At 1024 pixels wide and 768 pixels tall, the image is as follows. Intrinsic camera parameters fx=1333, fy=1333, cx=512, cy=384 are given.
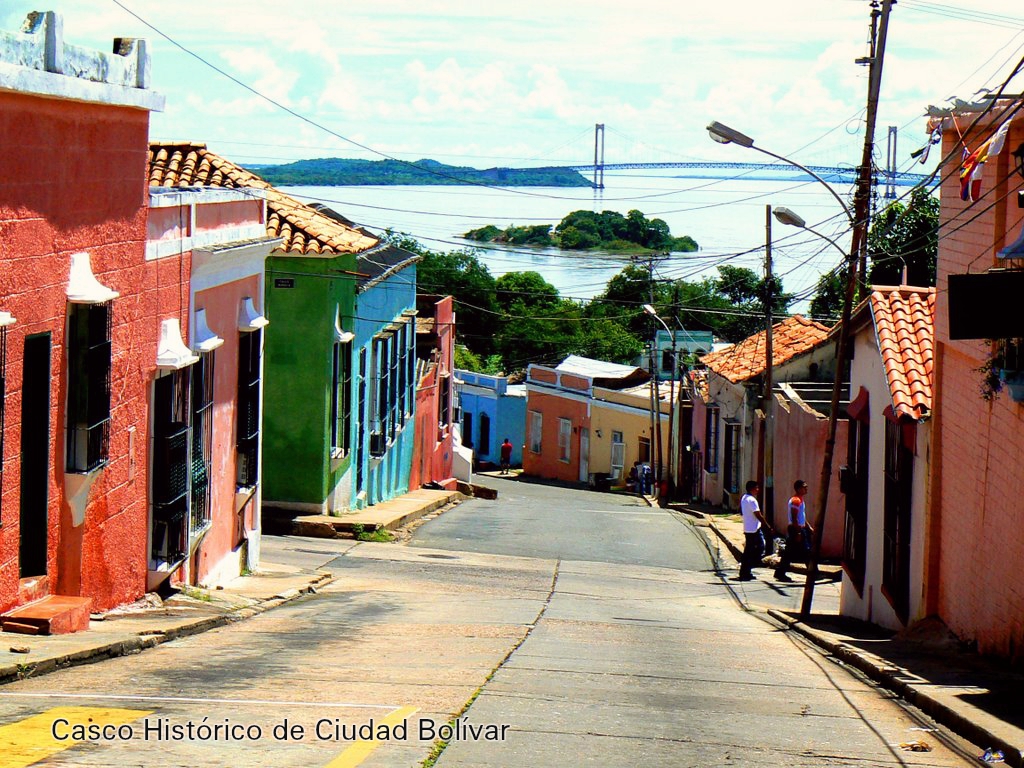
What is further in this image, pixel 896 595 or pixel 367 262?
pixel 367 262

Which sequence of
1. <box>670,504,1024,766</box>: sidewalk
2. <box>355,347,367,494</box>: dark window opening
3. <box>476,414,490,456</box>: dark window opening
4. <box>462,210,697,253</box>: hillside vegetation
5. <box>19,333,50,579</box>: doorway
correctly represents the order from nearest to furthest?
1. <box>670,504,1024,766</box>: sidewalk
2. <box>19,333,50,579</box>: doorway
3. <box>355,347,367,494</box>: dark window opening
4. <box>476,414,490,456</box>: dark window opening
5. <box>462,210,697,253</box>: hillside vegetation

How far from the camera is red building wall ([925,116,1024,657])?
10.5 m

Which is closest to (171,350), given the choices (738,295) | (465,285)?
(465,285)

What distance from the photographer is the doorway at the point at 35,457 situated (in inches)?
366

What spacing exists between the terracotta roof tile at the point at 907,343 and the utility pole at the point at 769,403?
9.53m

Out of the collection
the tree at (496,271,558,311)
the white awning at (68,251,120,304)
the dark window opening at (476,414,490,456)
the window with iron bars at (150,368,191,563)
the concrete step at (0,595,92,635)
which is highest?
the tree at (496,271,558,311)

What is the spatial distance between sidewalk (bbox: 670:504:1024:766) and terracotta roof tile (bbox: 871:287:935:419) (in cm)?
237

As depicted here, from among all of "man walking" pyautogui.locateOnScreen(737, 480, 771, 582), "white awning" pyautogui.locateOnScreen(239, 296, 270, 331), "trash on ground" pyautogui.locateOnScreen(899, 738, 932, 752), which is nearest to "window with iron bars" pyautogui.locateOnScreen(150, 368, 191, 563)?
"white awning" pyautogui.locateOnScreen(239, 296, 270, 331)

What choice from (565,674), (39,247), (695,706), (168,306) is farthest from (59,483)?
(695,706)

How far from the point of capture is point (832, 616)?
667 inches

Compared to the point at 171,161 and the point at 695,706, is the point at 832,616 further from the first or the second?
the point at 171,161

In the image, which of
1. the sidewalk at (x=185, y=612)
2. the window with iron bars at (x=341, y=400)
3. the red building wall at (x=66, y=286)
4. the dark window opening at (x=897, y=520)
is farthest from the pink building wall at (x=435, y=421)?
the red building wall at (x=66, y=286)

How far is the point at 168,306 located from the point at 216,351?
209 cm

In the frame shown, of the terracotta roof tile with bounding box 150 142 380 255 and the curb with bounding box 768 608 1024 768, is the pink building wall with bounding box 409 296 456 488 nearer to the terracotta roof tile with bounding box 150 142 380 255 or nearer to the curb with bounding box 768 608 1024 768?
the terracotta roof tile with bounding box 150 142 380 255
